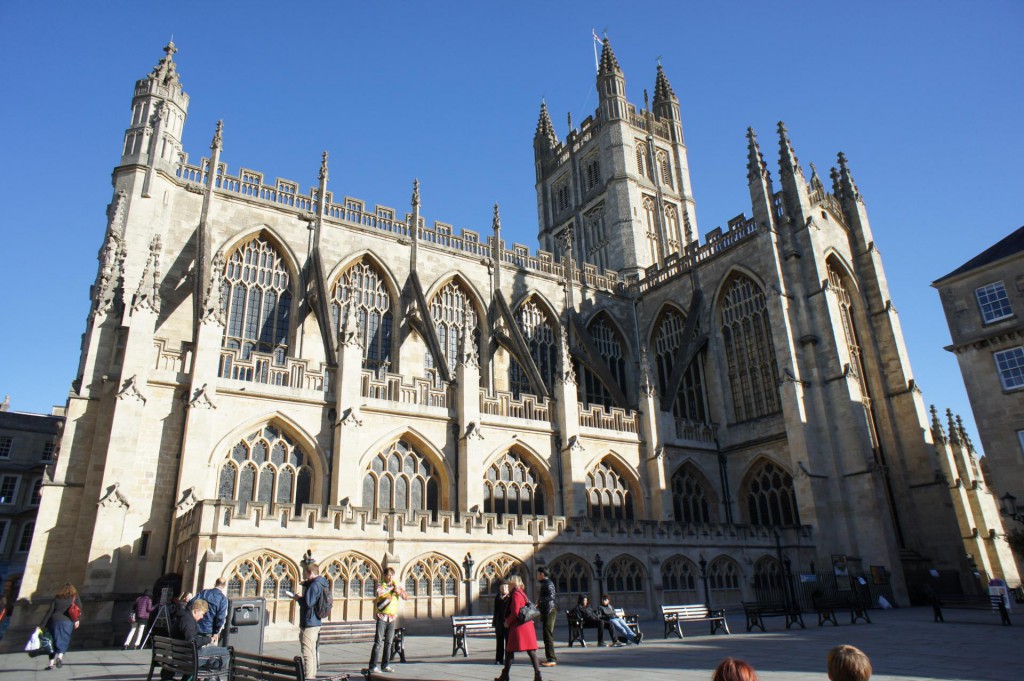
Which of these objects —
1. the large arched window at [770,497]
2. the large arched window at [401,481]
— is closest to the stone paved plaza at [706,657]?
the large arched window at [401,481]

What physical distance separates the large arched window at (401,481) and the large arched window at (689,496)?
34.9ft

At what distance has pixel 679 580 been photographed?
21391 mm

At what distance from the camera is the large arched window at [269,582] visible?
15.0m

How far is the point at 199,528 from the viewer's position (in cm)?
1492

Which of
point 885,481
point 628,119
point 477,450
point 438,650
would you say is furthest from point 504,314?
point 628,119

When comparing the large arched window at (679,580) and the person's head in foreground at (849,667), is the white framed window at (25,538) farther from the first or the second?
the person's head in foreground at (849,667)

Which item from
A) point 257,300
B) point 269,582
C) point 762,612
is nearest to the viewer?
point 269,582

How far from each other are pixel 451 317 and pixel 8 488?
2993 centimetres

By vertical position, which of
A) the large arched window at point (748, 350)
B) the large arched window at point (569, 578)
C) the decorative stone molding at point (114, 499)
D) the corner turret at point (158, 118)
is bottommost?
the large arched window at point (569, 578)

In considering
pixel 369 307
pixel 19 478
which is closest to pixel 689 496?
pixel 369 307

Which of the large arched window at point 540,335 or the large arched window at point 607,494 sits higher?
the large arched window at point 540,335

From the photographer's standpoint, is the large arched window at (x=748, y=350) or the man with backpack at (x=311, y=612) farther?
the large arched window at (x=748, y=350)

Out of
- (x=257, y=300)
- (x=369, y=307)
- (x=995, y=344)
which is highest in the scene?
(x=369, y=307)

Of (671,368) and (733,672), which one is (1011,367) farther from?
(733,672)
